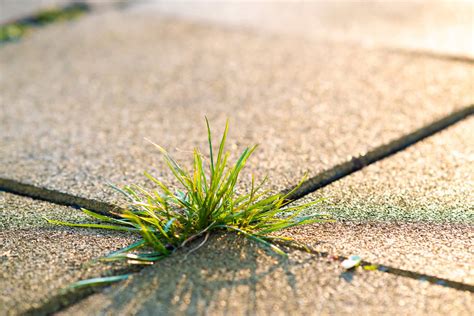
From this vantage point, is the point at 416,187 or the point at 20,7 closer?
the point at 416,187

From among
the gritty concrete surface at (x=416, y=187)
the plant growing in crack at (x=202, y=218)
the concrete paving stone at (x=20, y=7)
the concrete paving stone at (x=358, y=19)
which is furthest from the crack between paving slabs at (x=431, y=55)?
the concrete paving stone at (x=20, y=7)

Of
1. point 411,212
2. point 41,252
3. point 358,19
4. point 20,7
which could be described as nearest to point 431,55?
point 358,19

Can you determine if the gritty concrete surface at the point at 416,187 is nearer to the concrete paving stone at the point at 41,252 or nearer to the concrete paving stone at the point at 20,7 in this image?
the concrete paving stone at the point at 41,252

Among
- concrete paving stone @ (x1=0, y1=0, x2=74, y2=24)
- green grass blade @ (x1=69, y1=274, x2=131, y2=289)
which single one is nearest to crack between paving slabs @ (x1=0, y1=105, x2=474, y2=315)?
green grass blade @ (x1=69, y1=274, x2=131, y2=289)

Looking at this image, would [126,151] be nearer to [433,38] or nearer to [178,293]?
[178,293]

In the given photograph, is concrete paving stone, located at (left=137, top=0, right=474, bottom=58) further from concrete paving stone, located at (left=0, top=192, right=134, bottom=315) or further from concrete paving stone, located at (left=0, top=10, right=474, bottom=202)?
concrete paving stone, located at (left=0, top=192, right=134, bottom=315)

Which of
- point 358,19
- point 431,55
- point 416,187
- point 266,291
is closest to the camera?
point 266,291

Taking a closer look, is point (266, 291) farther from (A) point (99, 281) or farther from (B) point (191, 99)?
(B) point (191, 99)
